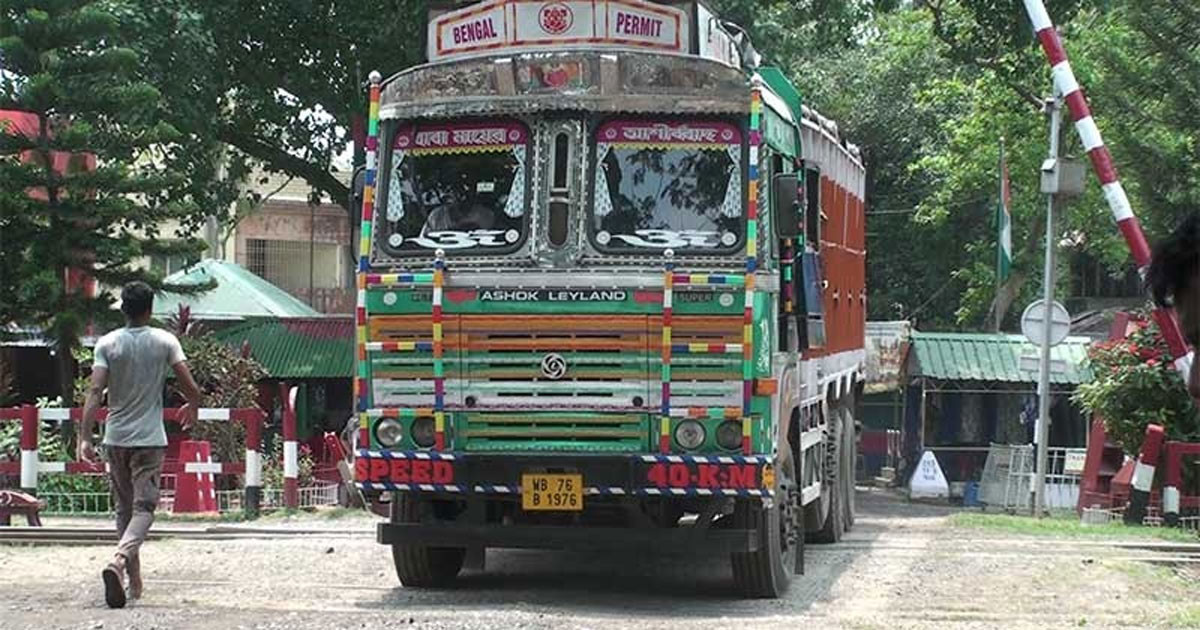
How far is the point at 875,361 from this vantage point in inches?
1196

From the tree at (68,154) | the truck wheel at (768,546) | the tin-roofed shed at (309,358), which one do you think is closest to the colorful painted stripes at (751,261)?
the truck wheel at (768,546)

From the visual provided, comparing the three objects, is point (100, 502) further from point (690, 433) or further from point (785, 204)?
point (785, 204)

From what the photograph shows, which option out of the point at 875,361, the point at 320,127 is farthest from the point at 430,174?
the point at 875,361

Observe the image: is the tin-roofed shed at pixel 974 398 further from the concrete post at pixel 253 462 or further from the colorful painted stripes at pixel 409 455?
the colorful painted stripes at pixel 409 455

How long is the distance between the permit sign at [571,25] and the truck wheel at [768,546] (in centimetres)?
276

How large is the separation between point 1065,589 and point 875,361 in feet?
65.3

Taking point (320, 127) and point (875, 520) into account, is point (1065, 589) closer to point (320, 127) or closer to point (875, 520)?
point (875, 520)

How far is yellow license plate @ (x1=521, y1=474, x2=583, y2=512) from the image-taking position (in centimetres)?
941

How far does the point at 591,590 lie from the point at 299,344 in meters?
17.0

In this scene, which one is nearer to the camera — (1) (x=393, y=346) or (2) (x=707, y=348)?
(2) (x=707, y=348)

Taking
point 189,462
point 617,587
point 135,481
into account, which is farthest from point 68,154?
point 617,587

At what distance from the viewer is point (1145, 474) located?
53.0 ft

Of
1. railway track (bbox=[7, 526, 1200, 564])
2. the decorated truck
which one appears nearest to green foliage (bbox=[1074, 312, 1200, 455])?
railway track (bbox=[7, 526, 1200, 564])

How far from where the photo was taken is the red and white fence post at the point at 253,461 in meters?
14.4
